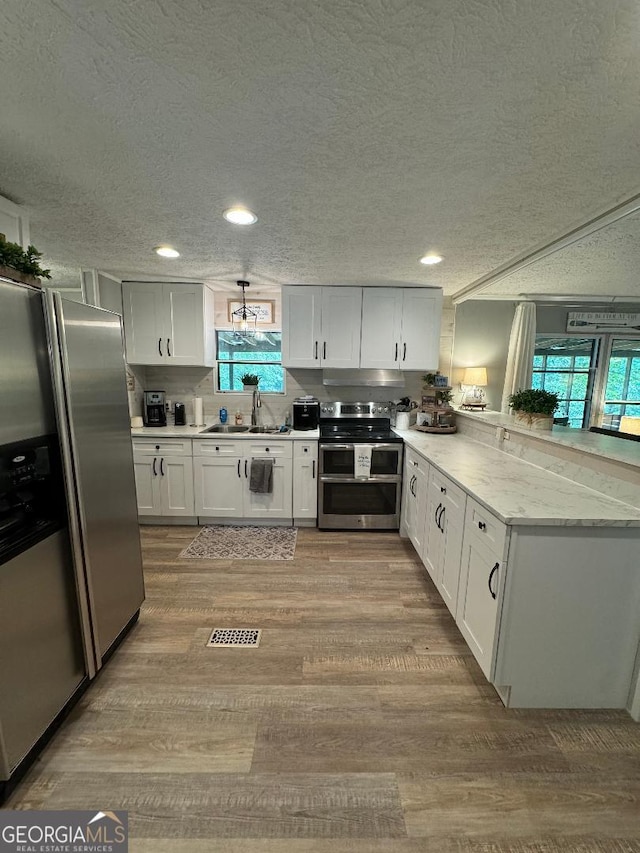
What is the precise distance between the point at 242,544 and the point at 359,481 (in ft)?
4.05

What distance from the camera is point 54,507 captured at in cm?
145

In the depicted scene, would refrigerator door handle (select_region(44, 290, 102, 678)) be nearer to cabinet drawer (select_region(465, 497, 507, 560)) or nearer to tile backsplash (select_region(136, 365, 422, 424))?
cabinet drawer (select_region(465, 497, 507, 560))

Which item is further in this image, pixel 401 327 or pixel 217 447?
pixel 401 327

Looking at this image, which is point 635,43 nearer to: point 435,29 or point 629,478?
point 435,29

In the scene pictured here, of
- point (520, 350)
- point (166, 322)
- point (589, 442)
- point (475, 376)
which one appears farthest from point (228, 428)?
point (520, 350)

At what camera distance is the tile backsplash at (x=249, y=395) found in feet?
12.5

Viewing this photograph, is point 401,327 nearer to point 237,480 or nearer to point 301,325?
point 301,325

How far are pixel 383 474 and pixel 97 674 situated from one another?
244 cm

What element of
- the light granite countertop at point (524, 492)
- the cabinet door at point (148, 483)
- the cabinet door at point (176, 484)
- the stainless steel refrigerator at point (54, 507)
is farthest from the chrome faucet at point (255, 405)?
the stainless steel refrigerator at point (54, 507)

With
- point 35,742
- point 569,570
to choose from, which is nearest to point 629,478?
point 569,570

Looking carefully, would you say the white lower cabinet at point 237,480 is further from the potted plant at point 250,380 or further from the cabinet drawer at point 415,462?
the cabinet drawer at point 415,462

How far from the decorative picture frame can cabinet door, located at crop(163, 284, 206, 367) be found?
0.45m

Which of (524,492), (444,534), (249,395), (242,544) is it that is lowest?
(242,544)

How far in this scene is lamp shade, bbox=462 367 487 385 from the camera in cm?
364
